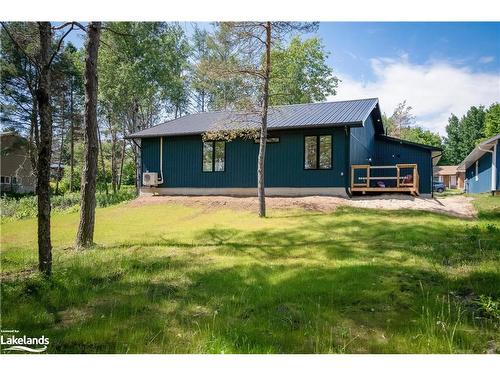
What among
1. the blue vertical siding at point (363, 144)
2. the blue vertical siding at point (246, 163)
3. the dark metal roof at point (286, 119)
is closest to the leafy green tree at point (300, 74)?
the dark metal roof at point (286, 119)

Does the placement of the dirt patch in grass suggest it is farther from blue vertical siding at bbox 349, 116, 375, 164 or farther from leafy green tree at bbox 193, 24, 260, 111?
leafy green tree at bbox 193, 24, 260, 111

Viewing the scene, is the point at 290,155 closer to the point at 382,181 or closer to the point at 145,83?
the point at 382,181

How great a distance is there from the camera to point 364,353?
2.51 metres

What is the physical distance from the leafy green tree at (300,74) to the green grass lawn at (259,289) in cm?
446

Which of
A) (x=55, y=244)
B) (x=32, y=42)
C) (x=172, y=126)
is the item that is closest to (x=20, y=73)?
(x=32, y=42)

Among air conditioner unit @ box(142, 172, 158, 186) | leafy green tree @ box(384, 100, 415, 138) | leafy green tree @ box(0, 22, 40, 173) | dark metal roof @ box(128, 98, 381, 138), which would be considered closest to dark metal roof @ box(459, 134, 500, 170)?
dark metal roof @ box(128, 98, 381, 138)

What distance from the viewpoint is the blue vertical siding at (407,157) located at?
1323cm

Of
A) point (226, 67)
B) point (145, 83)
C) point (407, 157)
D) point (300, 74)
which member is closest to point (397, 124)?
point (407, 157)

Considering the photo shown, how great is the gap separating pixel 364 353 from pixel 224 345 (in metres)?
1.11

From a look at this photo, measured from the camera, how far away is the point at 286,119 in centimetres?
1184

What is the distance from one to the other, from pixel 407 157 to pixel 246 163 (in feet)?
23.1

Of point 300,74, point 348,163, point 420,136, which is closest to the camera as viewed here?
point 348,163

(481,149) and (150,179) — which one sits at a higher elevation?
(481,149)

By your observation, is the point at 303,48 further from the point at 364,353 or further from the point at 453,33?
the point at 364,353
